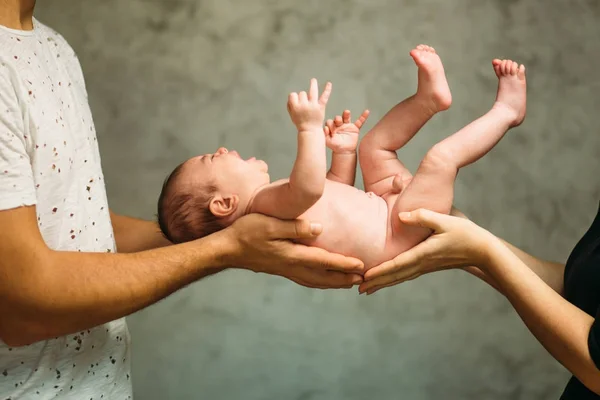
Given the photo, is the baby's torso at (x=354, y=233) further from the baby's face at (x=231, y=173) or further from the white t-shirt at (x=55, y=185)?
the white t-shirt at (x=55, y=185)

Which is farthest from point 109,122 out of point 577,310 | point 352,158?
point 577,310

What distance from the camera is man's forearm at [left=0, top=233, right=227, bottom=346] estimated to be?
98cm

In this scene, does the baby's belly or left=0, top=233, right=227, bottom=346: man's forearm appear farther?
the baby's belly

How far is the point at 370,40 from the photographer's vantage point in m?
2.06

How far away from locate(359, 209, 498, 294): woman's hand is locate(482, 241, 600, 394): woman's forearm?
3 centimetres

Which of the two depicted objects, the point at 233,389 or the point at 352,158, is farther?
the point at 233,389

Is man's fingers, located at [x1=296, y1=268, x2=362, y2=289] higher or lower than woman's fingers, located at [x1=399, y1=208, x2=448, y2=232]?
lower

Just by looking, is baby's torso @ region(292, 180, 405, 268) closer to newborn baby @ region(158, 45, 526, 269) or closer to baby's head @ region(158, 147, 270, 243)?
newborn baby @ region(158, 45, 526, 269)

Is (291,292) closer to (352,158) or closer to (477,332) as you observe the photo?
(477,332)

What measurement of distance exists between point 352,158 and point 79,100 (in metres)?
0.55

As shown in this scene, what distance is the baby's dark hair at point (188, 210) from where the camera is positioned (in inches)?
49.4

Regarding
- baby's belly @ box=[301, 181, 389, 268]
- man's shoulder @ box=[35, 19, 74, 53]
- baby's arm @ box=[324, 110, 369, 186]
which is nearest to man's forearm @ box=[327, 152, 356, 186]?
baby's arm @ box=[324, 110, 369, 186]

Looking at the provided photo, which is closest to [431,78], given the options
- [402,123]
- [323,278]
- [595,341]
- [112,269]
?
[402,123]

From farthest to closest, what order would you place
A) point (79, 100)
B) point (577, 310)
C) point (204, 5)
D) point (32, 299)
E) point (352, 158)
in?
point (204, 5) → point (352, 158) → point (79, 100) → point (577, 310) → point (32, 299)
